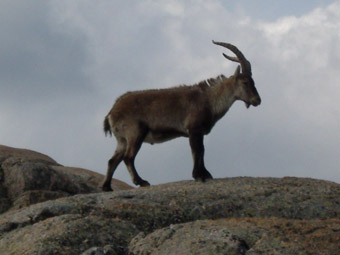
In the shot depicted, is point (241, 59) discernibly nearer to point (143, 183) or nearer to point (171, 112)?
point (171, 112)

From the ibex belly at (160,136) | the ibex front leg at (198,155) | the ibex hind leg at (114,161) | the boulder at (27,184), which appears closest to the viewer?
the ibex front leg at (198,155)

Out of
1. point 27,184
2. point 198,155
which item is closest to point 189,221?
point 198,155

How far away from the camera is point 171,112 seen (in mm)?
14711

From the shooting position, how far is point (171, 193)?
39.5ft

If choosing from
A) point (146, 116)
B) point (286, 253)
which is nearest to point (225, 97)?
point (146, 116)

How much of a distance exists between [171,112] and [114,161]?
165 centimetres

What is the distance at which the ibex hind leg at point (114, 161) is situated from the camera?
591 inches

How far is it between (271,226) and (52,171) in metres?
10.3

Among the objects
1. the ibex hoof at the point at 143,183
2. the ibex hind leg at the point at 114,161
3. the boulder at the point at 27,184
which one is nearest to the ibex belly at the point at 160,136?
the ibex hind leg at the point at 114,161

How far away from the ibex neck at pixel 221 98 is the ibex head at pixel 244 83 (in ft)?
0.46

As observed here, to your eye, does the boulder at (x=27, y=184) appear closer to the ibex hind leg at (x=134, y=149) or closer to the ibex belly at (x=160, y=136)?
the ibex hind leg at (x=134, y=149)

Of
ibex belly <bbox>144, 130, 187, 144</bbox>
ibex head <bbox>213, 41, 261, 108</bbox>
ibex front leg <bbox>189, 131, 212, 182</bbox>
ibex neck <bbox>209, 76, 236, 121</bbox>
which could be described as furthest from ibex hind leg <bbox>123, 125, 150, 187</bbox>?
ibex head <bbox>213, 41, 261, 108</bbox>

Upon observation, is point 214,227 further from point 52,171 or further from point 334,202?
point 52,171

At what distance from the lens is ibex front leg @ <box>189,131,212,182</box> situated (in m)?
14.0
